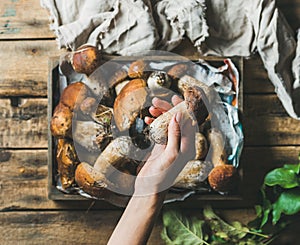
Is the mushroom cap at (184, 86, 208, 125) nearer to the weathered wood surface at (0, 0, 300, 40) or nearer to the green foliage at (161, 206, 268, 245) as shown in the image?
the green foliage at (161, 206, 268, 245)

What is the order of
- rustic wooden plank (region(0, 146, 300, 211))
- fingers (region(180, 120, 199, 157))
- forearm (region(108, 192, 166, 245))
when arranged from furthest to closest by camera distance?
rustic wooden plank (region(0, 146, 300, 211)), fingers (region(180, 120, 199, 157)), forearm (region(108, 192, 166, 245))

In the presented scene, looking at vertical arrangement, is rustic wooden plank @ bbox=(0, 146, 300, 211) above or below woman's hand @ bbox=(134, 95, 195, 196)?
below

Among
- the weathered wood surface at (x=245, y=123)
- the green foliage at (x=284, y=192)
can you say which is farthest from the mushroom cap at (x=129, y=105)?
the green foliage at (x=284, y=192)

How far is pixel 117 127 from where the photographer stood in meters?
1.10

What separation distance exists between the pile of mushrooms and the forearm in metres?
0.10

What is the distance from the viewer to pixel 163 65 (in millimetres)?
1149

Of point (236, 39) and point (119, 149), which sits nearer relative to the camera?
point (119, 149)

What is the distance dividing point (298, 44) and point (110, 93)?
0.43 meters

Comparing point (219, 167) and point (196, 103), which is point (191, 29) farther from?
point (219, 167)

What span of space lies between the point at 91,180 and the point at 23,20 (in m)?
0.40

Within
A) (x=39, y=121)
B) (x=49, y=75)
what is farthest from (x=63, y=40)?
(x=39, y=121)

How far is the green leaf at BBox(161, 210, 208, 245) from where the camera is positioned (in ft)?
3.75

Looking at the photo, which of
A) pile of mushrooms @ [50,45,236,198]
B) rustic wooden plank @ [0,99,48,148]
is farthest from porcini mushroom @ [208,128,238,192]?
rustic wooden plank @ [0,99,48,148]

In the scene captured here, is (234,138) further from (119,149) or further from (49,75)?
(49,75)
